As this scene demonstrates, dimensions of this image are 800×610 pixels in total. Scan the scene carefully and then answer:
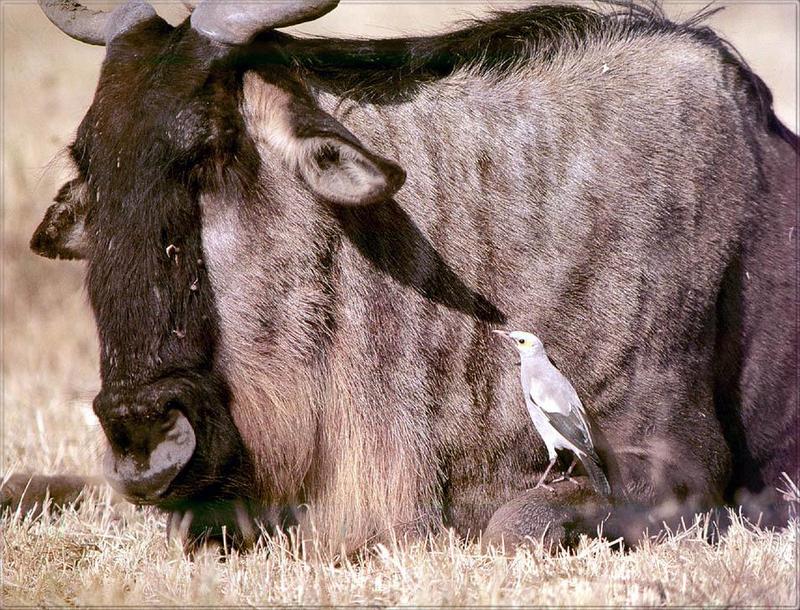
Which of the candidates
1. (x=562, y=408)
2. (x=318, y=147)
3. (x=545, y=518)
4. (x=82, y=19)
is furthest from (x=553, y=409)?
(x=82, y=19)

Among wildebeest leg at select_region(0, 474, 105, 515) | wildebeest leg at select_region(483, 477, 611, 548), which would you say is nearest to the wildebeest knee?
wildebeest leg at select_region(483, 477, 611, 548)

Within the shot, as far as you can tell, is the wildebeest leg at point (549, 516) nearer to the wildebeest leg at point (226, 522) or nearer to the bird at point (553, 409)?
the bird at point (553, 409)

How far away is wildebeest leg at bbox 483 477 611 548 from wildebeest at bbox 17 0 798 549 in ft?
0.05

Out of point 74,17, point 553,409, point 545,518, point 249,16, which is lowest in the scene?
point 545,518

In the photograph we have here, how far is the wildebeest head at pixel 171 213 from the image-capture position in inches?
166

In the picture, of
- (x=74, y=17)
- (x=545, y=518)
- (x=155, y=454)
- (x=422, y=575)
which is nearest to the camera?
(x=422, y=575)

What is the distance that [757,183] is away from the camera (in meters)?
5.36

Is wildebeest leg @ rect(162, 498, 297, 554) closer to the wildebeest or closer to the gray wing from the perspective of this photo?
the wildebeest

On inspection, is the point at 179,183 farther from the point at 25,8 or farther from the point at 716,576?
→ the point at 25,8

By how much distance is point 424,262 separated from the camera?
474 centimetres

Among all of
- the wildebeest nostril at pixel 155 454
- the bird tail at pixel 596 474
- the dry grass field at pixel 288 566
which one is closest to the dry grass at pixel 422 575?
the dry grass field at pixel 288 566

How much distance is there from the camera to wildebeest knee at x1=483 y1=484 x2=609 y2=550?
442 cm

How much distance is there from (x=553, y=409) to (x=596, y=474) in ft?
1.02

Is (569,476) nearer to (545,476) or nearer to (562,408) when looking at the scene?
(545,476)
